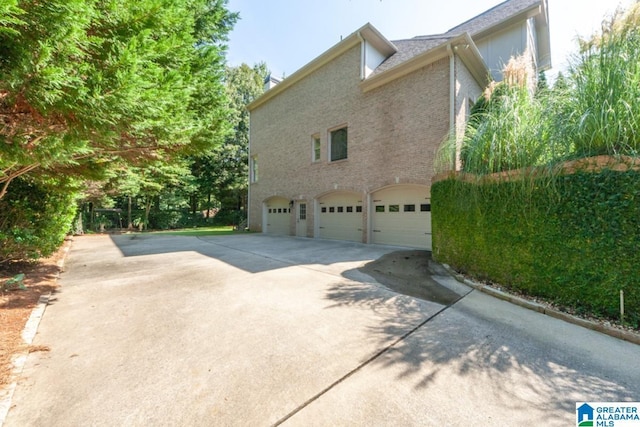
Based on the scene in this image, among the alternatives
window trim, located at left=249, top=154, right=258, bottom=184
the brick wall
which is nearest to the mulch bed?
the brick wall

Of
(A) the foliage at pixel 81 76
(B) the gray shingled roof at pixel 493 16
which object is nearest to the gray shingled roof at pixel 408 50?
(B) the gray shingled roof at pixel 493 16

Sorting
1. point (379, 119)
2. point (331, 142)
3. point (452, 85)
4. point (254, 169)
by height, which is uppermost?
point (452, 85)

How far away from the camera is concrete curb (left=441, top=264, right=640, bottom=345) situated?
10.2 feet

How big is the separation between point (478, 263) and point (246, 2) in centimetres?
964

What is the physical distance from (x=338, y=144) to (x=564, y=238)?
9869 mm

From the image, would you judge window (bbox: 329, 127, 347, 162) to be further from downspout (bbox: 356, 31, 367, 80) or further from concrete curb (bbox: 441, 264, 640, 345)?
concrete curb (bbox: 441, 264, 640, 345)

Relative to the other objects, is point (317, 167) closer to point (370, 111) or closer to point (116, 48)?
point (370, 111)

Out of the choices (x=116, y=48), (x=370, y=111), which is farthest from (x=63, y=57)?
(x=370, y=111)

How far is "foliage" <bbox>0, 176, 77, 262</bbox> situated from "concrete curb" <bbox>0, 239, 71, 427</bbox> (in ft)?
7.54

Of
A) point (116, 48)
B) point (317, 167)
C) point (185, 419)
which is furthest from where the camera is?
point (317, 167)

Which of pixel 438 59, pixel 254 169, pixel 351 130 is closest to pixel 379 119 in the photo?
pixel 351 130

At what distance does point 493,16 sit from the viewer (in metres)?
12.3

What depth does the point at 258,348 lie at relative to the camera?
2873 mm

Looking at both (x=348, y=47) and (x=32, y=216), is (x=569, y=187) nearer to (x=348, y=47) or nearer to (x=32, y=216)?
(x=32, y=216)
